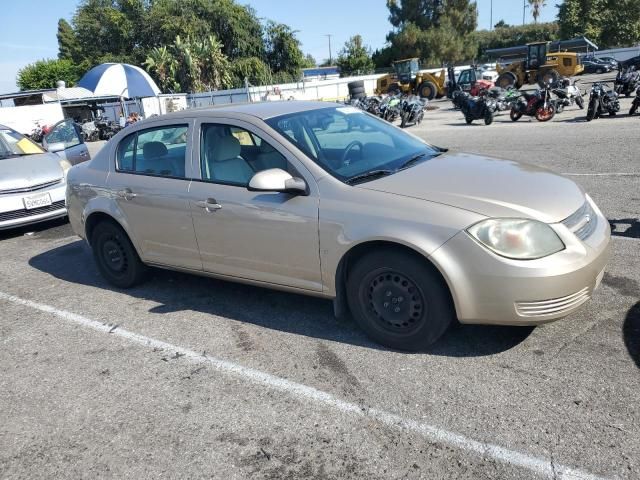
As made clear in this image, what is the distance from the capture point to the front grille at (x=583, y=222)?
10.7 ft

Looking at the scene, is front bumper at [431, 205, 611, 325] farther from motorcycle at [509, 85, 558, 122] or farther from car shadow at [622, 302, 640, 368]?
motorcycle at [509, 85, 558, 122]

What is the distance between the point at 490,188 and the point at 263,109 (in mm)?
1927

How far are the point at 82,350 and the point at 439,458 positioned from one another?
2.74m

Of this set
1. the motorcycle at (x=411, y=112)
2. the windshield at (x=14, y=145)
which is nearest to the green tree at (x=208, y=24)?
the motorcycle at (x=411, y=112)

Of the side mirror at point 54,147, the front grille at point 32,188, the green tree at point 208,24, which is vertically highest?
the green tree at point 208,24

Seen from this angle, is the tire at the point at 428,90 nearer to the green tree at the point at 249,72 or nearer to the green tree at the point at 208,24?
the green tree at the point at 249,72

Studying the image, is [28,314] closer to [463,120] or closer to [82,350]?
[82,350]

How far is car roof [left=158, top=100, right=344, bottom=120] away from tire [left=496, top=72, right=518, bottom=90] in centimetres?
2872

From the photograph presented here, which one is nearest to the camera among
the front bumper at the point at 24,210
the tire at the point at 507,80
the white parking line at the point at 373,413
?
the white parking line at the point at 373,413

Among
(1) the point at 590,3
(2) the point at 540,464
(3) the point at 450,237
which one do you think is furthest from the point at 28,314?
(1) the point at 590,3

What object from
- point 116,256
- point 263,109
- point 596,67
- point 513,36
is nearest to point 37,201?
point 116,256

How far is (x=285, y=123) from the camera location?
4105 mm

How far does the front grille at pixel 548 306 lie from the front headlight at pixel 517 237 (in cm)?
27

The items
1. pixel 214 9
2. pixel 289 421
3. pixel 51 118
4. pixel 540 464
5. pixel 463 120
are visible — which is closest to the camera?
pixel 540 464
